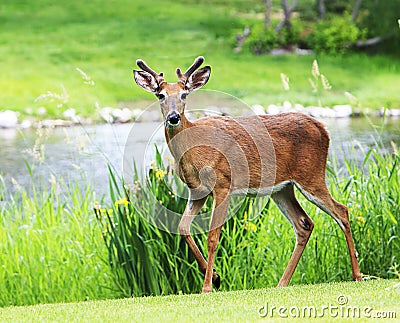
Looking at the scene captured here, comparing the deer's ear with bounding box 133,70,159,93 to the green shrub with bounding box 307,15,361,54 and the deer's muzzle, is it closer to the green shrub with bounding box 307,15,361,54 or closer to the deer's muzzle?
the deer's muzzle

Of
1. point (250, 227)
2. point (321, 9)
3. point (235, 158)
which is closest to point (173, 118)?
point (235, 158)

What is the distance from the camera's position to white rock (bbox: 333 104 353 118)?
18.2 m

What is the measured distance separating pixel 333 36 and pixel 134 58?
5152 mm

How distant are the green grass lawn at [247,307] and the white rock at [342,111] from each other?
1313 cm

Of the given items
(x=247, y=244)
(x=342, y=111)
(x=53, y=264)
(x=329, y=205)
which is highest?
(x=329, y=205)

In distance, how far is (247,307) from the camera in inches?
179

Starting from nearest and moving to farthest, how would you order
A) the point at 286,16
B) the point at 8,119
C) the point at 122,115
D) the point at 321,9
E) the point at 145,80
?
the point at 145,80 → the point at 8,119 → the point at 122,115 → the point at 286,16 → the point at 321,9

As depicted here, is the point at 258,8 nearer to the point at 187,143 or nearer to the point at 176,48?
the point at 176,48

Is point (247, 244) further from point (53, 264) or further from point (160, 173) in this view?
point (53, 264)

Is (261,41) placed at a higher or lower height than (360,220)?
lower

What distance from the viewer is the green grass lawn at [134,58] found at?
778 inches

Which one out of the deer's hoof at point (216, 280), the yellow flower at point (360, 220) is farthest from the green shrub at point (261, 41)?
the deer's hoof at point (216, 280)

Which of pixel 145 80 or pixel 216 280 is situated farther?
pixel 216 280

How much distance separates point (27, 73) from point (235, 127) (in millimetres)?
15750
